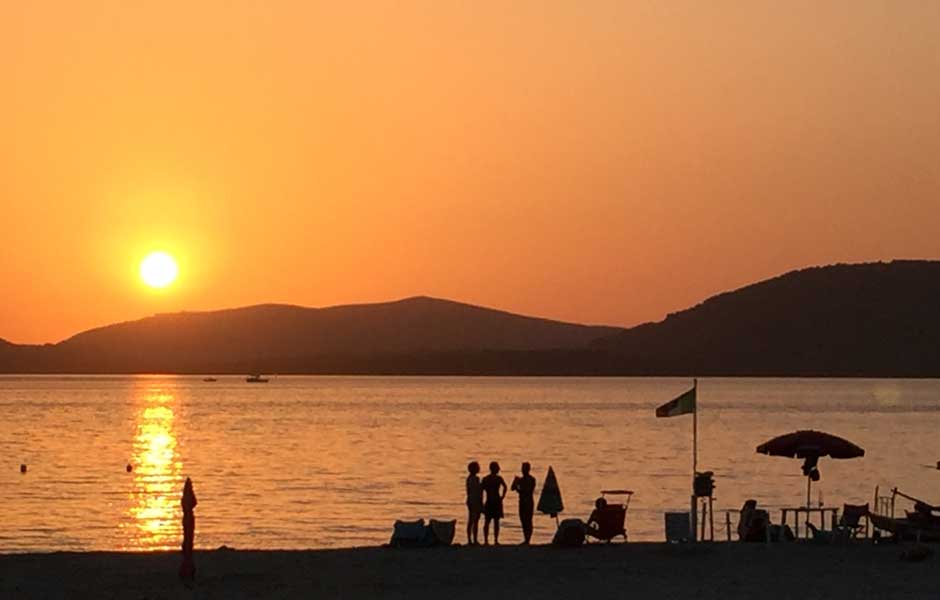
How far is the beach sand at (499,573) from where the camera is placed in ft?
69.1

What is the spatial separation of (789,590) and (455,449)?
6212 centimetres

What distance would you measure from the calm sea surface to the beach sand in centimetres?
1088

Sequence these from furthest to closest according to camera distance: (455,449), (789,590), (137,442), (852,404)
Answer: (852,404)
(137,442)
(455,449)
(789,590)

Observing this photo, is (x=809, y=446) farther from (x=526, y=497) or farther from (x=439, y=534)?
(x=439, y=534)

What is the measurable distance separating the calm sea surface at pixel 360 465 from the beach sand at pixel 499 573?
10881 millimetres

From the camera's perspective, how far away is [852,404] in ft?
551

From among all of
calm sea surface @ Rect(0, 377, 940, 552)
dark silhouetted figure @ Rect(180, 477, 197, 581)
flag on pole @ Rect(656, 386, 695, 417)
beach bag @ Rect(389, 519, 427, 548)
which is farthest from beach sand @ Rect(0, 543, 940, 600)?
calm sea surface @ Rect(0, 377, 940, 552)

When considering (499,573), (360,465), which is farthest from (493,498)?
(360,465)

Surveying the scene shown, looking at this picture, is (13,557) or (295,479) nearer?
(13,557)

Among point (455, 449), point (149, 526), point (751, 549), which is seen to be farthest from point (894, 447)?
point (751, 549)

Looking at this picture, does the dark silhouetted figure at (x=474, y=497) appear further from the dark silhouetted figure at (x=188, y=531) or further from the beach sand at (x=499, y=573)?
the dark silhouetted figure at (x=188, y=531)

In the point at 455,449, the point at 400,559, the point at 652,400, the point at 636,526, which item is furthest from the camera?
the point at 652,400

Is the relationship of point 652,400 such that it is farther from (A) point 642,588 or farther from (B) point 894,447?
(A) point 642,588

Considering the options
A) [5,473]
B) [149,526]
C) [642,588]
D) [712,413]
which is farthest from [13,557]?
[712,413]
